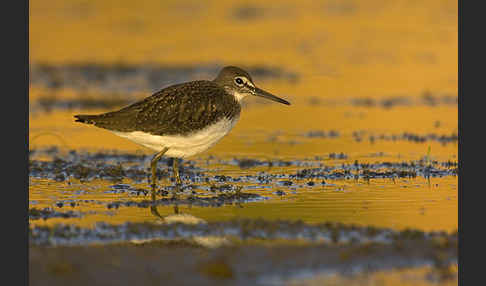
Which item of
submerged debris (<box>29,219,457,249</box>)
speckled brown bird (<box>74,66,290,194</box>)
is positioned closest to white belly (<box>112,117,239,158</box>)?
speckled brown bird (<box>74,66,290,194</box>)

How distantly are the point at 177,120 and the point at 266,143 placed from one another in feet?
12.8

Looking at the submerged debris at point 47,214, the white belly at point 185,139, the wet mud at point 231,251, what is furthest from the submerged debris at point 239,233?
the white belly at point 185,139

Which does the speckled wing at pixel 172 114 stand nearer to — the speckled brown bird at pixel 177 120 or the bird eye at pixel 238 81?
the speckled brown bird at pixel 177 120

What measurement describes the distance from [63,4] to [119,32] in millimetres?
4377

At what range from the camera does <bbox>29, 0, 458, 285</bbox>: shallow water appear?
30.7 feet

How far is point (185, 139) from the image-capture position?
1210 centimetres

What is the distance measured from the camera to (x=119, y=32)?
91.1 ft

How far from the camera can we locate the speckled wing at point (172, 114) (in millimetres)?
12070

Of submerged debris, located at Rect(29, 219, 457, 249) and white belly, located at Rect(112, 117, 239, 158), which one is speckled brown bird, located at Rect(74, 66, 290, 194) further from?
submerged debris, located at Rect(29, 219, 457, 249)

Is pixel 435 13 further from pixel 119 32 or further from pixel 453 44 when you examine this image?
pixel 119 32

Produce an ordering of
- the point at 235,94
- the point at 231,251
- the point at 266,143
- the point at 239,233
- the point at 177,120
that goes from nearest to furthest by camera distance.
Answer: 1. the point at 231,251
2. the point at 239,233
3. the point at 177,120
4. the point at 235,94
5. the point at 266,143

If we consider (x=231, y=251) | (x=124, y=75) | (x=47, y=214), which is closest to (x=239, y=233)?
(x=231, y=251)

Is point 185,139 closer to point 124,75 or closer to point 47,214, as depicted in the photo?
point 47,214

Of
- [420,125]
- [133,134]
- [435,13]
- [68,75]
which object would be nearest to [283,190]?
[133,134]
